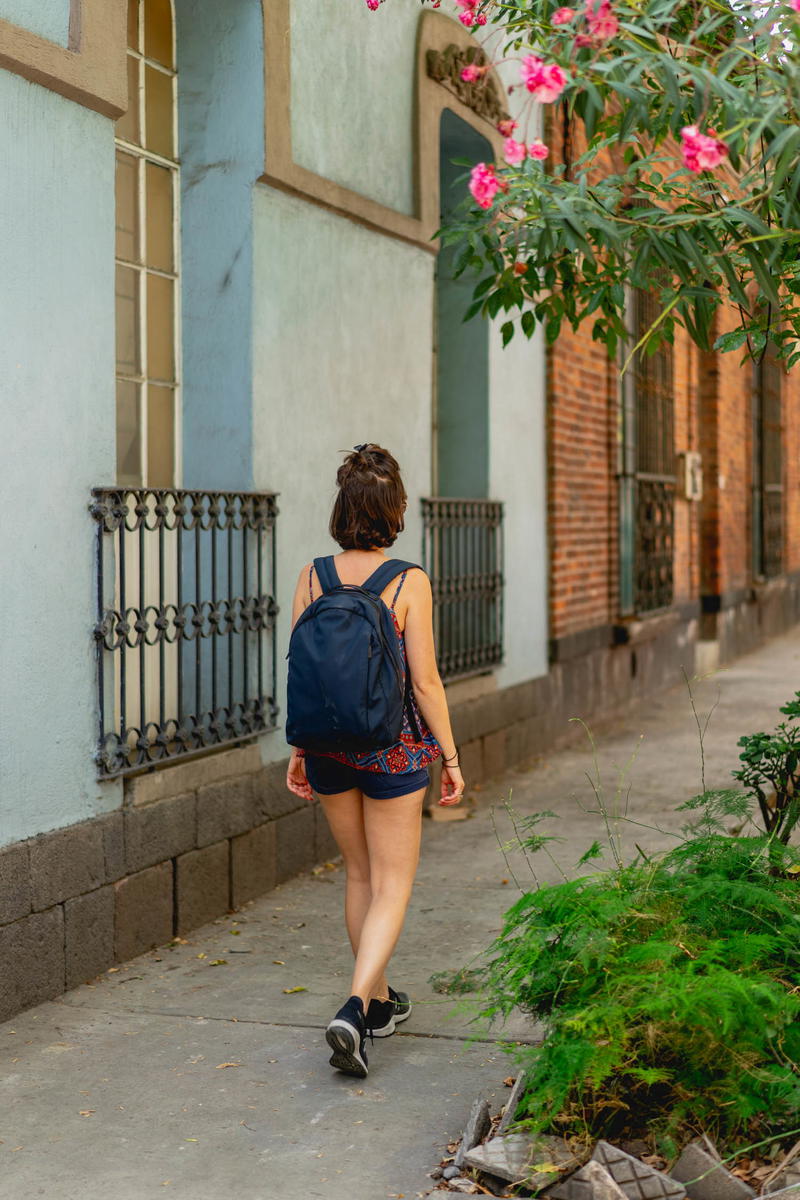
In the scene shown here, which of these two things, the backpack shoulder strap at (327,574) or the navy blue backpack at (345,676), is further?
the backpack shoulder strap at (327,574)

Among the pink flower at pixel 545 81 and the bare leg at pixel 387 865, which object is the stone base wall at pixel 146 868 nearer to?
the bare leg at pixel 387 865

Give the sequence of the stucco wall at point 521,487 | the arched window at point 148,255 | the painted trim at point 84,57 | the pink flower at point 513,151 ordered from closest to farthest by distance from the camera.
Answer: the pink flower at point 513,151
the painted trim at point 84,57
the arched window at point 148,255
the stucco wall at point 521,487

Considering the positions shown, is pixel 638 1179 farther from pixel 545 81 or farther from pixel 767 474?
pixel 767 474

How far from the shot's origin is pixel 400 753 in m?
4.66

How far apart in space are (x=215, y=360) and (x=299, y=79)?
4.88 feet

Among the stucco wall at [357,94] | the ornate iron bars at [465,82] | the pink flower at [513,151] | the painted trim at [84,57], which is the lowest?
the pink flower at [513,151]

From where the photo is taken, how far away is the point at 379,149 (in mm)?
8273

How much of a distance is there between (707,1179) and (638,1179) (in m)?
0.17

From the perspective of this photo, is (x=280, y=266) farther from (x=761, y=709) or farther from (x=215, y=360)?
(x=761, y=709)

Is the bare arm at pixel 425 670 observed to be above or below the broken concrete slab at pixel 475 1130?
above

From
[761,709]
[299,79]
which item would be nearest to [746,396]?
[761,709]

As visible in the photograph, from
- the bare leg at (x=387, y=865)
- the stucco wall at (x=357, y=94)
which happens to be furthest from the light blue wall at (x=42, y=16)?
the bare leg at (x=387, y=865)

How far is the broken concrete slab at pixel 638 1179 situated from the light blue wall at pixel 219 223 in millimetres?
4010

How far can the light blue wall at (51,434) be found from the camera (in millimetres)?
5125
